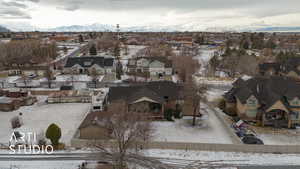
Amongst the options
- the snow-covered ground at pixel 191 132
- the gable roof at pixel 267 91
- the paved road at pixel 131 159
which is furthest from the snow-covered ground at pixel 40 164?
the gable roof at pixel 267 91

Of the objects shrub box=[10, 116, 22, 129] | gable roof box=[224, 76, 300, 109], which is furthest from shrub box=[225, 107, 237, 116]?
shrub box=[10, 116, 22, 129]

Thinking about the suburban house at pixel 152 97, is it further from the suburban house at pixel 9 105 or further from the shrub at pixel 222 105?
the suburban house at pixel 9 105

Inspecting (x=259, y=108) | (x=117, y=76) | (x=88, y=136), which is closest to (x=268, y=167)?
(x=259, y=108)

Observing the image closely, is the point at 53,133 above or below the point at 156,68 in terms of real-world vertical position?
below

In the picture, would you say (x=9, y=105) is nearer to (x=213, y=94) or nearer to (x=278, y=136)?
(x=213, y=94)

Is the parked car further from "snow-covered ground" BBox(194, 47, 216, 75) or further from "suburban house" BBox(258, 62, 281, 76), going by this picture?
"snow-covered ground" BBox(194, 47, 216, 75)

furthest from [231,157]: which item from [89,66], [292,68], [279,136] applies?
[89,66]
